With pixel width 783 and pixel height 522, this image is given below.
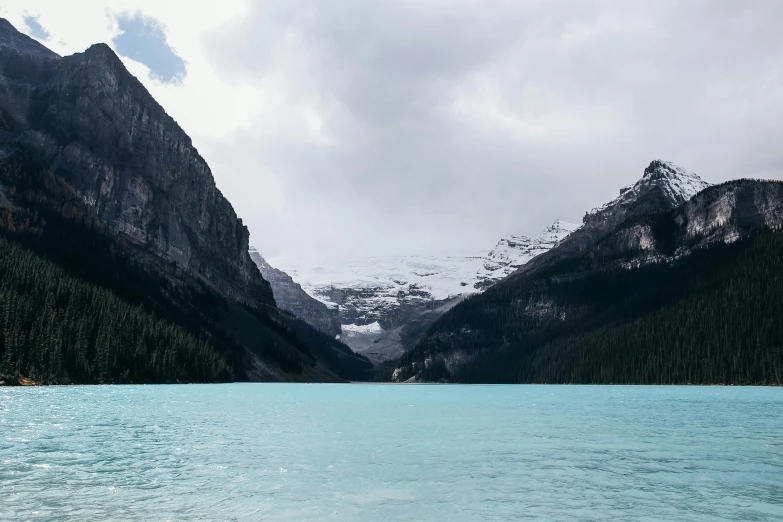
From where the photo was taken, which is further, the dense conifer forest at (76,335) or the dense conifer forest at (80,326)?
the dense conifer forest at (80,326)

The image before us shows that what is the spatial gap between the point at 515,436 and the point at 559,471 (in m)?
17.5

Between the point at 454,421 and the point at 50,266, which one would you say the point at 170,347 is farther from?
the point at 454,421

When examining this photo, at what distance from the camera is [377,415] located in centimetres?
7681

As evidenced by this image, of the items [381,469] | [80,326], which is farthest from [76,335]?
[381,469]

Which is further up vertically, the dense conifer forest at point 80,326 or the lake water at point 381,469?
the dense conifer forest at point 80,326

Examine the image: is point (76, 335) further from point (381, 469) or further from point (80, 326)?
point (381, 469)

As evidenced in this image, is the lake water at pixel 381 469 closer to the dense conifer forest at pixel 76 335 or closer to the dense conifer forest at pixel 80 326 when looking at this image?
the dense conifer forest at pixel 76 335

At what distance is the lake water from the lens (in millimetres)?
25969

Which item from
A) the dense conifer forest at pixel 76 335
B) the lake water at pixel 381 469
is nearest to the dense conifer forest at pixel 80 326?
the dense conifer forest at pixel 76 335

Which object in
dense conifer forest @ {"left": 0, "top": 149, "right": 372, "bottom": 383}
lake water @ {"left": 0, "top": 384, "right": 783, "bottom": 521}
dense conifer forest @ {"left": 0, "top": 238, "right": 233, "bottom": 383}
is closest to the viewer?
lake water @ {"left": 0, "top": 384, "right": 783, "bottom": 521}

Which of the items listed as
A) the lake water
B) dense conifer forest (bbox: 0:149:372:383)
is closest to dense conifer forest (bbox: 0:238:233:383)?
dense conifer forest (bbox: 0:149:372:383)

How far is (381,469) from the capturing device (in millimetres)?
35844

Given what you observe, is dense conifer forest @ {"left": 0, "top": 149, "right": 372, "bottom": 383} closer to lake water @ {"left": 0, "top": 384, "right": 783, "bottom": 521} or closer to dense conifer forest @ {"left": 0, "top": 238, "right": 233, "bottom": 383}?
dense conifer forest @ {"left": 0, "top": 238, "right": 233, "bottom": 383}

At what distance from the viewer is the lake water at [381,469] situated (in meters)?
A: 26.0
